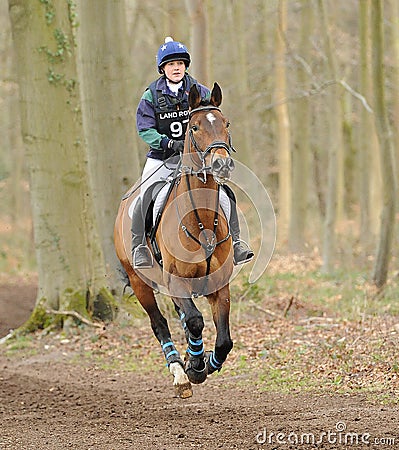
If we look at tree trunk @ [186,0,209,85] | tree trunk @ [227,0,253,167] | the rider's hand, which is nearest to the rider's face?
the rider's hand

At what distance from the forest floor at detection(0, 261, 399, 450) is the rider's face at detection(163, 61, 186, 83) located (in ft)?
12.8

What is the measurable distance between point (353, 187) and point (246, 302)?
24.7m

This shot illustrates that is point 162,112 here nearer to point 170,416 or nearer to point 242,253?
point 242,253

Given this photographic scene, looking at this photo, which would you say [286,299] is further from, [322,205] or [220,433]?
[322,205]

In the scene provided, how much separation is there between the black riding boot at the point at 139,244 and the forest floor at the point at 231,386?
68.9 inches

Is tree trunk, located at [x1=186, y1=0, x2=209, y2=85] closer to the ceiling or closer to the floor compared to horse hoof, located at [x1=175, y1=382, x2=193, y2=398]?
closer to the ceiling

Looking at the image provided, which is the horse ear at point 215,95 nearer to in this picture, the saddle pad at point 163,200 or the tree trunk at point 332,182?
the saddle pad at point 163,200

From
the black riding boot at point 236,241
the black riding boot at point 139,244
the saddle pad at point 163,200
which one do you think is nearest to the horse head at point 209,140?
the saddle pad at point 163,200

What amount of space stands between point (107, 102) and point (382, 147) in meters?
5.84

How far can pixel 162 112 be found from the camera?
986 cm

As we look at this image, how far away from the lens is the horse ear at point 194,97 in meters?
8.70

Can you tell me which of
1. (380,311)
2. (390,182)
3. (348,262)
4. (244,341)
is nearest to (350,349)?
(244,341)

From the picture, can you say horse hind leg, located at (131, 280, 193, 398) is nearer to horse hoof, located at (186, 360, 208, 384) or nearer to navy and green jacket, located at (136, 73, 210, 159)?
→ horse hoof, located at (186, 360, 208, 384)

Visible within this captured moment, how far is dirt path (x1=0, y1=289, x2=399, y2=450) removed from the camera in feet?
24.7
